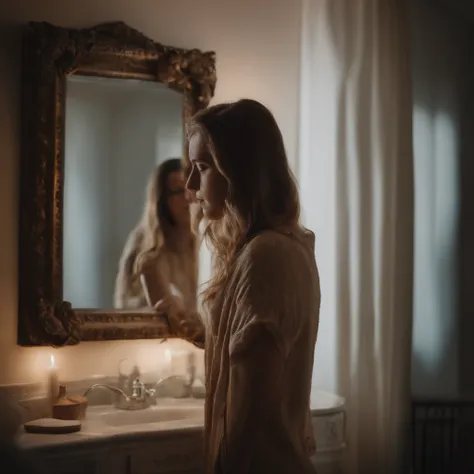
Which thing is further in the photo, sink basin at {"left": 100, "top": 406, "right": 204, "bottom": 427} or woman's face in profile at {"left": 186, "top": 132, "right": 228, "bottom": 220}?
sink basin at {"left": 100, "top": 406, "right": 204, "bottom": 427}

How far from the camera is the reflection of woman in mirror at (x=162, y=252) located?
1.90 metres

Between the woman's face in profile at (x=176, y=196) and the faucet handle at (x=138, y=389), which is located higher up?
the woman's face in profile at (x=176, y=196)

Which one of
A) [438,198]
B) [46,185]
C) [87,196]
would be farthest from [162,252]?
[438,198]

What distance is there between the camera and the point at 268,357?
1.21 metres

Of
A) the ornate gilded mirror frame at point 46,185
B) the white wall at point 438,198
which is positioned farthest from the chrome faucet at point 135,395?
the white wall at point 438,198

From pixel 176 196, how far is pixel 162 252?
0.52ft

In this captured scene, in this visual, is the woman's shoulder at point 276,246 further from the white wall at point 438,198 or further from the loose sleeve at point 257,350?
the white wall at point 438,198

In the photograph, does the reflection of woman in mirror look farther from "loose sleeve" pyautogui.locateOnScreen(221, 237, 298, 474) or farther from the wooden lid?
"loose sleeve" pyautogui.locateOnScreen(221, 237, 298, 474)

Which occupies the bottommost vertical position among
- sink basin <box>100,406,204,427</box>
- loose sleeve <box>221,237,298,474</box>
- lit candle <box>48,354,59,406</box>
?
sink basin <box>100,406,204,427</box>

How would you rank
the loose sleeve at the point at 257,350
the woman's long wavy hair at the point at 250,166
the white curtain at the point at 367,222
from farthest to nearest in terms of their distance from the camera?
1. the white curtain at the point at 367,222
2. the woman's long wavy hair at the point at 250,166
3. the loose sleeve at the point at 257,350

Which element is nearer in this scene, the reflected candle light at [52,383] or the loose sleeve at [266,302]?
the loose sleeve at [266,302]

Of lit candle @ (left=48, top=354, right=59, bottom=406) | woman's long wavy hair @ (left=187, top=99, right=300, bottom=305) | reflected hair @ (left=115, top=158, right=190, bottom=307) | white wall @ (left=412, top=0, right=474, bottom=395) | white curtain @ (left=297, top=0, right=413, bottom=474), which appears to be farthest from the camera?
white wall @ (left=412, top=0, right=474, bottom=395)

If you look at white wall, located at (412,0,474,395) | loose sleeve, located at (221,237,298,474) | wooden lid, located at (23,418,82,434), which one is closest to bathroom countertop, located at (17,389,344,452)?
wooden lid, located at (23,418,82,434)

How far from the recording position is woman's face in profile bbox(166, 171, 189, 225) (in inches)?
76.6
